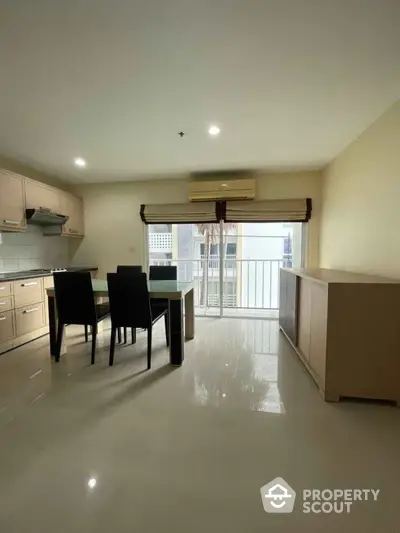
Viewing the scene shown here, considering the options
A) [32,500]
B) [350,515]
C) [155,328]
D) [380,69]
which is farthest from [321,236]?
[32,500]

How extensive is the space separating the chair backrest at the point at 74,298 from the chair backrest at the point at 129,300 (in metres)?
0.22

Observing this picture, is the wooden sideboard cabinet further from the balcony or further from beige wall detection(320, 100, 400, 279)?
the balcony

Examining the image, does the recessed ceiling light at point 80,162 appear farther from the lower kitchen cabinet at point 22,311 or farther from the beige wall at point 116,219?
the lower kitchen cabinet at point 22,311

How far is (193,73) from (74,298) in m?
2.24

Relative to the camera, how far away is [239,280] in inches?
218

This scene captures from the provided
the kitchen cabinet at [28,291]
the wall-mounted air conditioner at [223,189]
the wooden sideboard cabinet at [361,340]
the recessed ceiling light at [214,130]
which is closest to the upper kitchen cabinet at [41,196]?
the kitchen cabinet at [28,291]

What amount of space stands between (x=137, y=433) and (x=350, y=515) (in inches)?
46.1

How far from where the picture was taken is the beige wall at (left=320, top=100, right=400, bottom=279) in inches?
91.8

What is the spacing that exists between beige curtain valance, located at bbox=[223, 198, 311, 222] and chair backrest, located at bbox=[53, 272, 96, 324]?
8.45 ft

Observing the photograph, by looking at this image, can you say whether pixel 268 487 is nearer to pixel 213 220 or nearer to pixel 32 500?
pixel 32 500

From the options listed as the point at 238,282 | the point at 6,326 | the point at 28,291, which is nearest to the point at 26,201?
the point at 28,291

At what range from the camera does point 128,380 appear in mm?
2412

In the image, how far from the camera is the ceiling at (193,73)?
1428 millimetres

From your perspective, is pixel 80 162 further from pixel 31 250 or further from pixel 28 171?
pixel 31 250
